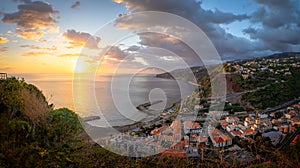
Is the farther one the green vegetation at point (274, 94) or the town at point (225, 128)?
the green vegetation at point (274, 94)

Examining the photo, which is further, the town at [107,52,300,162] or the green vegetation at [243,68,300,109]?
the green vegetation at [243,68,300,109]

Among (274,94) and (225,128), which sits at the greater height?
(274,94)

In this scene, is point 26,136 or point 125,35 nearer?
point 26,136

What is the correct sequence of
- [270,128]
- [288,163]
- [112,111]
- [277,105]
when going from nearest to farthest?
[288,163]
[270,128]
[112,111]
[277,105]

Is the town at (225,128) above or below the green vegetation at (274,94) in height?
below

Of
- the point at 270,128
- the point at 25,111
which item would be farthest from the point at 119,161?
the point at 270,128

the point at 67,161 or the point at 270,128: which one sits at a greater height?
the point at 67,161

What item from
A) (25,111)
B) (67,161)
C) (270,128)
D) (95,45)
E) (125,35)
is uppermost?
(125,35)

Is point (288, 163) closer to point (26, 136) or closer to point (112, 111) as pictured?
point (26, 136)

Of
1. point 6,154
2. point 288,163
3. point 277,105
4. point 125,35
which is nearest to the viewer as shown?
point 288,163

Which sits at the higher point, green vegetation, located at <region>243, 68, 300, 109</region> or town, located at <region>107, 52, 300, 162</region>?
green vegetation, located at <region>243, 68, 300, 109</region>

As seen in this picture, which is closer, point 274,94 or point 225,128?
point 225,128
